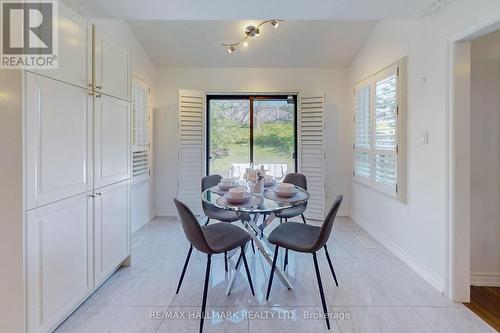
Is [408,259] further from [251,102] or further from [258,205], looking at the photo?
[251,102]

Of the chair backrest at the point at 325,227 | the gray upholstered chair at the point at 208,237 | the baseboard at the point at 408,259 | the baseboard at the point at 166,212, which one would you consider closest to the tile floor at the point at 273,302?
the baseboard at the point at 408,259

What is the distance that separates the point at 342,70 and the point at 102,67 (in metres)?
3.67

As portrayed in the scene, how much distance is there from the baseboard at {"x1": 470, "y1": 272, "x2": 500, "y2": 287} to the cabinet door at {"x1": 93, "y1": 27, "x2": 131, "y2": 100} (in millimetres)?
3714

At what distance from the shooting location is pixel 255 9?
2342 mm

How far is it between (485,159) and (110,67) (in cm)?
347

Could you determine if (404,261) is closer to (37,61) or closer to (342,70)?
(342,70)

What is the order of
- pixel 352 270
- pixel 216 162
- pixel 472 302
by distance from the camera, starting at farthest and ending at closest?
pixel 216 162, pixel 352 270, pixel 472 302

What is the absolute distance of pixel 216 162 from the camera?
4730 mm

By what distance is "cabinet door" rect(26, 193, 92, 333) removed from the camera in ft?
5.25

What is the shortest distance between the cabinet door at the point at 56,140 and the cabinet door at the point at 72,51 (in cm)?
6

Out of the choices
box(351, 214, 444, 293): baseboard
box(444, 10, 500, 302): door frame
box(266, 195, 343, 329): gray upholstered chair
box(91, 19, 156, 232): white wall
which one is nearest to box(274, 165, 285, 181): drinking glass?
box(266, 195, 343, 329): gray upholstered chair

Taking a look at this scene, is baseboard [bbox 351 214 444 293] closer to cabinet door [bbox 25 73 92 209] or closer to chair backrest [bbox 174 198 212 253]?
chair backrest [bbox 174 198 212 253]

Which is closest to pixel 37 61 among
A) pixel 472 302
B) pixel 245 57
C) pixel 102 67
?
pixel 102 67

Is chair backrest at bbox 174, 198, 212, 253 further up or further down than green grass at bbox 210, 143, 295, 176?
further down
